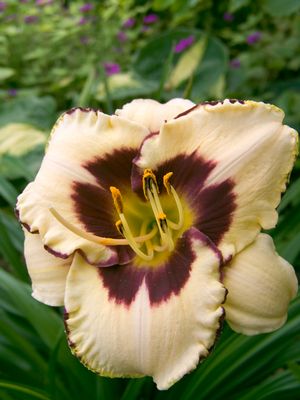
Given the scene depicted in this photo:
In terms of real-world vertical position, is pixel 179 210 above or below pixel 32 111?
above

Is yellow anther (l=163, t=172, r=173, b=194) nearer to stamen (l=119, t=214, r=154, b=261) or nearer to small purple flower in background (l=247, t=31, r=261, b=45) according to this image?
stamen (l=119, t=214, r=154, b=261)

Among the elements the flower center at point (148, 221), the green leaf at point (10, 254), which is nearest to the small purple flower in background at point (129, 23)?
the green leaf at point (10, 254)

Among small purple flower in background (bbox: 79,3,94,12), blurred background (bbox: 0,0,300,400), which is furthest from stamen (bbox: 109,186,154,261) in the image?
small purple flower in background (bbox: 79,3,94,12)

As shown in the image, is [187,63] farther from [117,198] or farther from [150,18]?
[117,198]

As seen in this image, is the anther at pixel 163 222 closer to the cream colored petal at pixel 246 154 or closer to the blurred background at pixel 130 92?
the cream colored petal at pixel 246 154

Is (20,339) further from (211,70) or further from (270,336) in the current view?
(211,70)

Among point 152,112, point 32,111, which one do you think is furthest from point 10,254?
point 32,111
